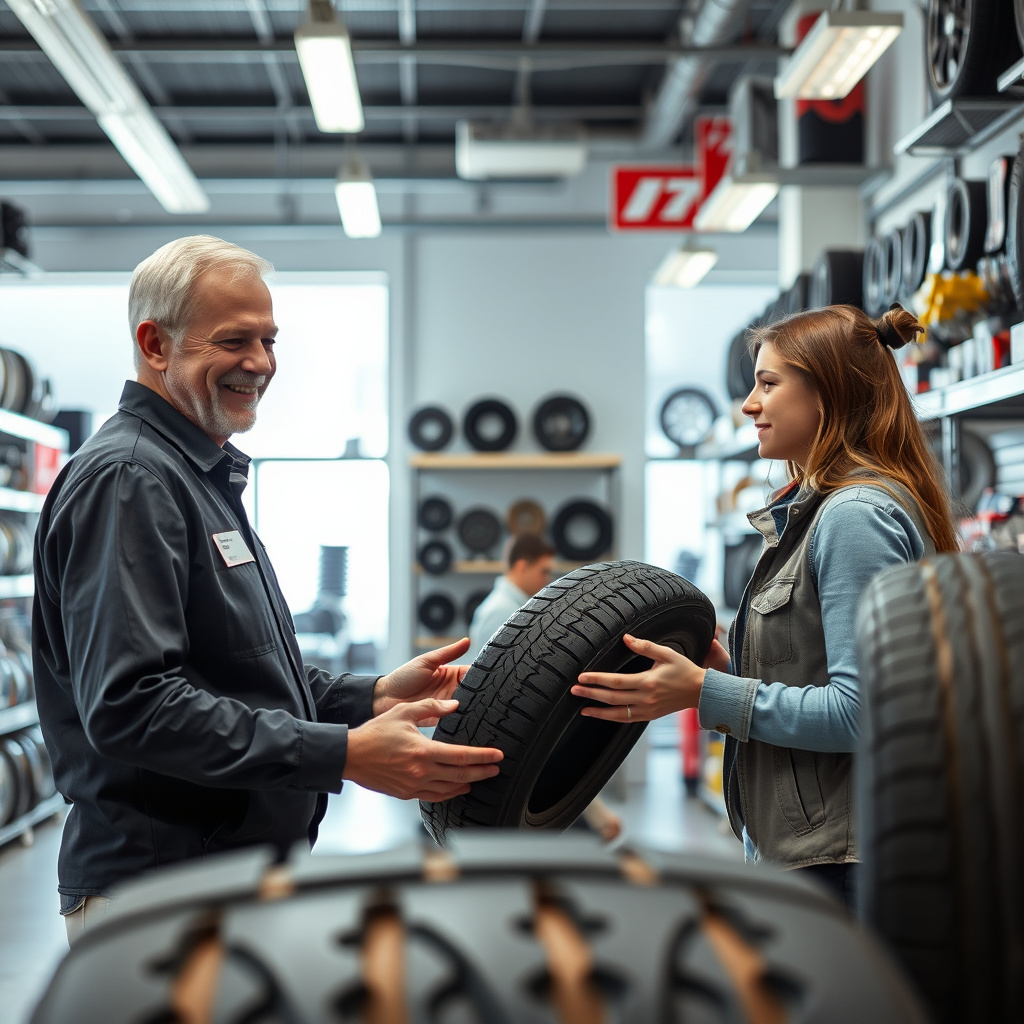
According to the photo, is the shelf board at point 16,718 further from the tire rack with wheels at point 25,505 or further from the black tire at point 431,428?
the black tire at point 431,428

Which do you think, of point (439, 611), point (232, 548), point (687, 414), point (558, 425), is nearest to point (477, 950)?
point (232, 548)

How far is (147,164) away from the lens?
5.35 meters

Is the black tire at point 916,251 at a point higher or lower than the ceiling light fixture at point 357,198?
lower

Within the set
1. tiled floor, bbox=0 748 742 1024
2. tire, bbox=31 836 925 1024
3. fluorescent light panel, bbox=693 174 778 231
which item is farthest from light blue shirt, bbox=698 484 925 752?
fluorescent light panel, bbox=693 174 778 231

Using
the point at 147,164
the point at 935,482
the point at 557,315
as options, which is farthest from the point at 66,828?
the point at 557,315

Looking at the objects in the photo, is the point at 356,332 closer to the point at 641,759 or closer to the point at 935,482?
the point at 641,759

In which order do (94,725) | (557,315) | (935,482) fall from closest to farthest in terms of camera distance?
(94,725)
(935,482)
(557,315)

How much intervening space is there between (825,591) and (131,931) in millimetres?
1178

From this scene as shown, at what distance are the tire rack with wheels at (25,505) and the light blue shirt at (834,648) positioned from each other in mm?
5070

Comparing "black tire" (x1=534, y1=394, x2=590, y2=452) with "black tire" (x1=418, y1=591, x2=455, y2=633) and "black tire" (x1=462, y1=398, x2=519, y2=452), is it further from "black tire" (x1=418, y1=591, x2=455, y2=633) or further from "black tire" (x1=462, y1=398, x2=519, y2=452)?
"black tire" (x1=418, y1=591, x2=455, y2=633)

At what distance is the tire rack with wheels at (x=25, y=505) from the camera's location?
5921 mm

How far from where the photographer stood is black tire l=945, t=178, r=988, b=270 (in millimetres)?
3436

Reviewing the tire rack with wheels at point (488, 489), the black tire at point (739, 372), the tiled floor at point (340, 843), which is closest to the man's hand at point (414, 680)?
the tiled floor at point (340, 843)

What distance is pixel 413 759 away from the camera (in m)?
1.35
